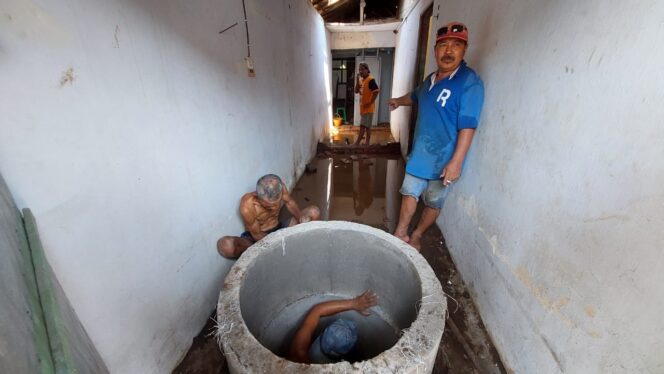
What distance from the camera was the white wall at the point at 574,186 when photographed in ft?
2.77

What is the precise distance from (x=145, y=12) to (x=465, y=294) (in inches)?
105

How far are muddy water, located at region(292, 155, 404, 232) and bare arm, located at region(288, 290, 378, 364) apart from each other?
1.41 metres

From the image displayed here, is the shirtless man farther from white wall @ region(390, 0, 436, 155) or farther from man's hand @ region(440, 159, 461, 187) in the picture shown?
white wall @ region(390, 0, 436, 155)

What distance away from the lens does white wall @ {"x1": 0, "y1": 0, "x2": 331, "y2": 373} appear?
2.96 ft

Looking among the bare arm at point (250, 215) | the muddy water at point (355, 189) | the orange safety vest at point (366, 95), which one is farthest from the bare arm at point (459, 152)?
the orange safety vest at point (366, 95)

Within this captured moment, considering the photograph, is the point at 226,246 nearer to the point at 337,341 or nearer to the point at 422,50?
the point at 337,341

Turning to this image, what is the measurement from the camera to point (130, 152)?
4.11 ft

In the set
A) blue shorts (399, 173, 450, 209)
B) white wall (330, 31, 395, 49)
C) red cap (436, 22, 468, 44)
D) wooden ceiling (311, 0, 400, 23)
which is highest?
wooden ceiling (311, 0, 400, 23)

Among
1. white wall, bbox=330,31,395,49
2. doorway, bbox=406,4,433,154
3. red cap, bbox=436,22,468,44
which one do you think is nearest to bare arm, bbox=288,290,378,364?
red cap, bbox=436,22,468,44

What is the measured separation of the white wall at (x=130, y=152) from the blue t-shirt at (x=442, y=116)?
1.51 meters

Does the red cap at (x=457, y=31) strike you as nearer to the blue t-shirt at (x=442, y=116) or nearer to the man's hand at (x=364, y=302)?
the blue t-shirt at (x=442, y=116)

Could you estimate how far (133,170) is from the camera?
1.27 m

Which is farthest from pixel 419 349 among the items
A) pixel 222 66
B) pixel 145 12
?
pixel 222 66

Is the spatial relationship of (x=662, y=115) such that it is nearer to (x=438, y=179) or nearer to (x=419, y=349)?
(x=419, y=349)
